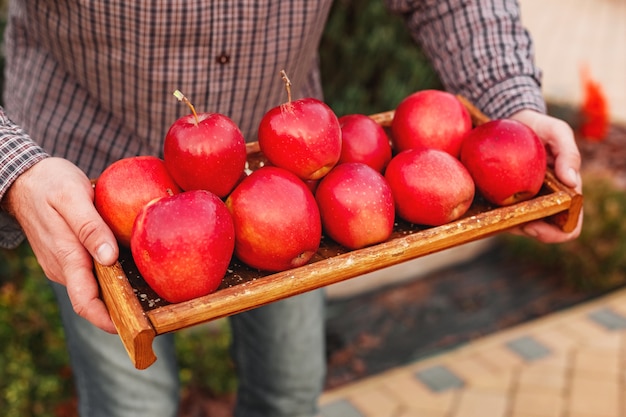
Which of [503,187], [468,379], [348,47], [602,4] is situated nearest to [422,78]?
[348,47]

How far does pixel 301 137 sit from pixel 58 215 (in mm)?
423

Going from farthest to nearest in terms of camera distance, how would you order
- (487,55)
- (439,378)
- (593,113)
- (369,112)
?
(593,113) < (369,112) < (439,378) < (487,55)

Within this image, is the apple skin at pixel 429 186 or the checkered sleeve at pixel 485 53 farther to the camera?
the checkered sleeve at pixel 485 53

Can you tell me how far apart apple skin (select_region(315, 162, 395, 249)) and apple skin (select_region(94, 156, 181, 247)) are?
0.90 ft

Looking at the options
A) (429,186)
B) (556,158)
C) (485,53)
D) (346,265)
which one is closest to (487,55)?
(485,53)

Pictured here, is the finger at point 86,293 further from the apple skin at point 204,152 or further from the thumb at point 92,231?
the apple skin at point 204,152

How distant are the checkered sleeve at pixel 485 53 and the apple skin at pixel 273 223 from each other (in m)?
0.68

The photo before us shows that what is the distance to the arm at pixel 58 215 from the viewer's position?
1.11 meters

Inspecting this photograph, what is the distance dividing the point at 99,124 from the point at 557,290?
2.38 meters

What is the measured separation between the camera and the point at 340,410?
2.59m

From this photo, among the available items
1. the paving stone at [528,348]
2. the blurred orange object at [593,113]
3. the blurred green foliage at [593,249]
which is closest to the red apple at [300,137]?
the paving stone at [528,348]

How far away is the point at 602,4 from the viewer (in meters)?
8.00

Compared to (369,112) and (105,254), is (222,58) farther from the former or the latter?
(369,112)

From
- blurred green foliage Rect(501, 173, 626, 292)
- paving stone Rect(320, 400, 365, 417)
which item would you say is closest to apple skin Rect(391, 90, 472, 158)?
paving stone Rect(320, 400, 365, 417)
